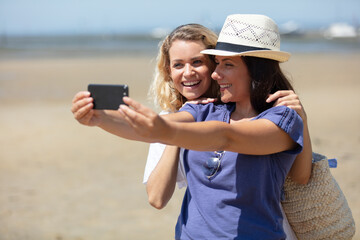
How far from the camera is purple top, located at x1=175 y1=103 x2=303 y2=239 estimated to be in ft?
7.50

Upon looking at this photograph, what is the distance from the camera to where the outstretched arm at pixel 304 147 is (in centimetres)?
238

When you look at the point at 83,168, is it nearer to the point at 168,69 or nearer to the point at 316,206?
the point at 168,69

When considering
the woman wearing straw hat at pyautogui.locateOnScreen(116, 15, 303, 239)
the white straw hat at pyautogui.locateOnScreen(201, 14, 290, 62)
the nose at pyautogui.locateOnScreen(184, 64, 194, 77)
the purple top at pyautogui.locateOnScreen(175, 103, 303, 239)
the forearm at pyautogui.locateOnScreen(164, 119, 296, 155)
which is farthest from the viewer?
the nose at pyautogui.locateOnScreen(184, 64, 194, 77)

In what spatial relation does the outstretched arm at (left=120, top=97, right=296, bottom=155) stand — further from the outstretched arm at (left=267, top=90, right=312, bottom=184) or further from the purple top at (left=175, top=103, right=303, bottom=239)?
the outstretched arm at (left=267, top=90, right=312, bottom=184)

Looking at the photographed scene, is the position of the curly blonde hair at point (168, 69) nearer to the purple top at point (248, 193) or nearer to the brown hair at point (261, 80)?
the brown hair at point (261, 80)

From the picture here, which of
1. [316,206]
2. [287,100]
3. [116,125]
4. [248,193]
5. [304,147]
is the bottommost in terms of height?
[316,206]

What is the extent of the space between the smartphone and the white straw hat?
2.12ft

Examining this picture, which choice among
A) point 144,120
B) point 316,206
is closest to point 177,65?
point 316,206

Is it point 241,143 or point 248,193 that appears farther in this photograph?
point 248,193

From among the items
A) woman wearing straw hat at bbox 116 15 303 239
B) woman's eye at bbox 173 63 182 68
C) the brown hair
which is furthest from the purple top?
woman's eye at bbox 173 63 182 68

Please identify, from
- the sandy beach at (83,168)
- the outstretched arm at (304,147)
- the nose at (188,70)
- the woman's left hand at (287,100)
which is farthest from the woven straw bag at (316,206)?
the sandy beach at (83,168)

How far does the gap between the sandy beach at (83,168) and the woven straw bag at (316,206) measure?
3381 mm

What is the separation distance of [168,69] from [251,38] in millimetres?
848

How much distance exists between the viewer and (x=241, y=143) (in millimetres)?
2131
